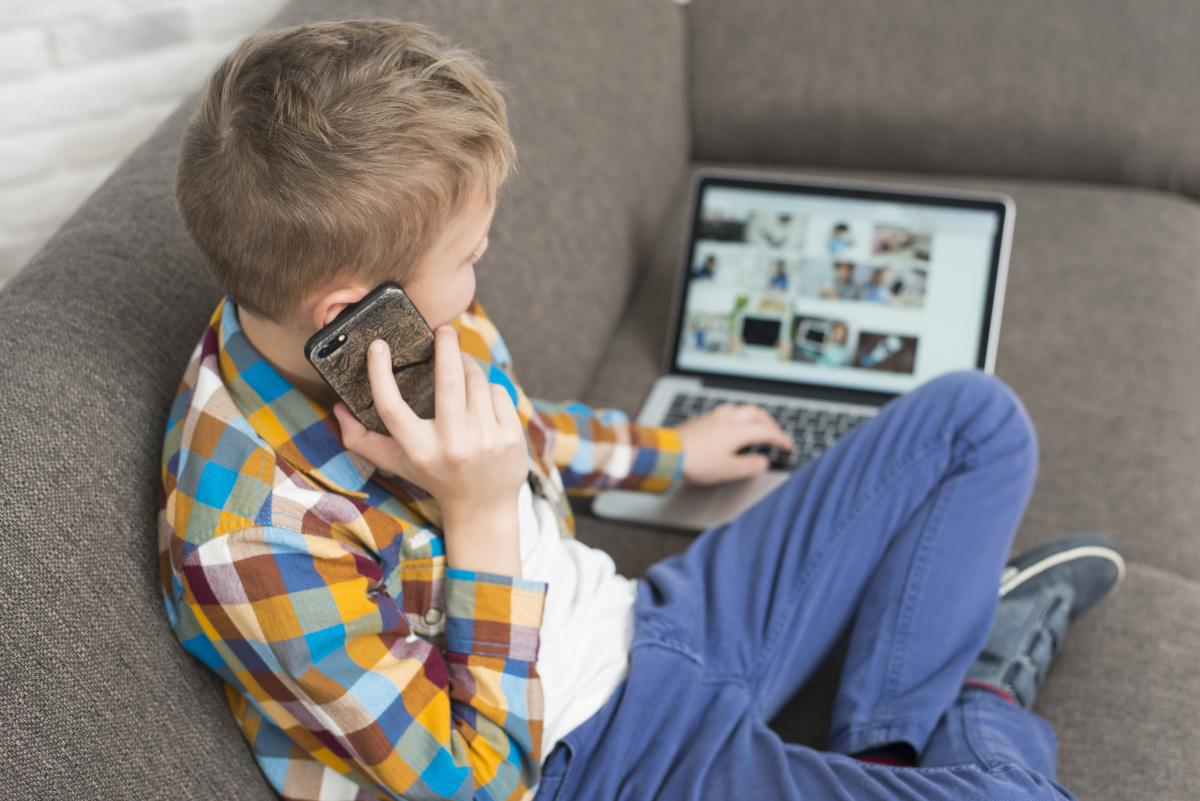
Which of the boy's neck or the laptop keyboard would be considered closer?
the boy's neck

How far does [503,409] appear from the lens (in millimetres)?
917

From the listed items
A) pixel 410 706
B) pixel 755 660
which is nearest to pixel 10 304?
pixel 410 706

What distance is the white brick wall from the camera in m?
1.36

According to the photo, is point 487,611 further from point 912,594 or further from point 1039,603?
point 1039,603

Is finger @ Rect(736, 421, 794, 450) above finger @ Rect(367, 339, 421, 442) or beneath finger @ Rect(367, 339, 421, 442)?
beneath

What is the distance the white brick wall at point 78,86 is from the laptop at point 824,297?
688mm

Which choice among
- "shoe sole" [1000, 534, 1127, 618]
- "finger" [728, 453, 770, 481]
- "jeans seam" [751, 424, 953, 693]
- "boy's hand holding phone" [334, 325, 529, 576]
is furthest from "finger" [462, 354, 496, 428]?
"shoe sole" [1000, 534, 1127, 618]

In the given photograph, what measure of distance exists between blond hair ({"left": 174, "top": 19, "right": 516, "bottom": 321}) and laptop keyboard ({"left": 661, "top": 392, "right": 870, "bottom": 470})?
666 millimetres

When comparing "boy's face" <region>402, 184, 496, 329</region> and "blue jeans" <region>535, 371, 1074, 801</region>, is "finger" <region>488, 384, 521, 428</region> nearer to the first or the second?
"boy's face" <region>402, 184, 496, 329</region>

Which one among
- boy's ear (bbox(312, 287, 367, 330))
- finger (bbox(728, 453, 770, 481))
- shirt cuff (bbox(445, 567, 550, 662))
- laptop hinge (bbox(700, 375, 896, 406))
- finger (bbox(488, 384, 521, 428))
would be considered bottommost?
finger (bbox(728, 453, 770, 481))

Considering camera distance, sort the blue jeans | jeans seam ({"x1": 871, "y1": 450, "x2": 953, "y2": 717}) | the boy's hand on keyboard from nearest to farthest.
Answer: the blue jeans < jeans seam ({"x1": 871, "y1": 450, "x2": 953, "y2": 717}) < the boy's hand on keyboard

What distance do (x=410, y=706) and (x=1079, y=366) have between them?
1.08 meters

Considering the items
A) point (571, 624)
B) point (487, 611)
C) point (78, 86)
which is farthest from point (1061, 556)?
point (78, 86)

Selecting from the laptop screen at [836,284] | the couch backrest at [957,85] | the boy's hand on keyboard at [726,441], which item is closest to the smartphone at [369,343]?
the boy's hand on keyboard at [726,441]
